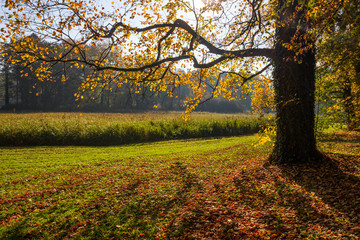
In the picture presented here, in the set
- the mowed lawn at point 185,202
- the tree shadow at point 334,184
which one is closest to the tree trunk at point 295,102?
the tree shadow at point 334,184

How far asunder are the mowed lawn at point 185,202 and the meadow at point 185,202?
19mm

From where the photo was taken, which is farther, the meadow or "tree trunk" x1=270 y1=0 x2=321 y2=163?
"tree trunk" x1=270 y1=0 x2=321 y2=163

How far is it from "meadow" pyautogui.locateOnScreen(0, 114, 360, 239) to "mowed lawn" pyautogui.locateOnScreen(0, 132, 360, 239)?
2 cm

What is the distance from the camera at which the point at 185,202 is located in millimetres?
5891

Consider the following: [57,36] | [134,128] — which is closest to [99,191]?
[57,36]

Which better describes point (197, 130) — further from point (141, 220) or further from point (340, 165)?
point (141, 220)

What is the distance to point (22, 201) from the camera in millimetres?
6062

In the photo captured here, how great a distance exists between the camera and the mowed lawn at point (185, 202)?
14.7ft

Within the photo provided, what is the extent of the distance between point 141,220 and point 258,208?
8.51 feet

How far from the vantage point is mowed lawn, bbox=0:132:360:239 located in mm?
4484

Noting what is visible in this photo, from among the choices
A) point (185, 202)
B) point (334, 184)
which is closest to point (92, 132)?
point (185, 202)

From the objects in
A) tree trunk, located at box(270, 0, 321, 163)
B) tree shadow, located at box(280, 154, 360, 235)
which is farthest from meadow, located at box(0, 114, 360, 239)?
tree trunk, located at box(270, 0, 321, 163)

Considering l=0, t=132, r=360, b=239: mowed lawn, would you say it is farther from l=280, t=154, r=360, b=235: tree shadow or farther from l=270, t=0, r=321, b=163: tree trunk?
l=270, t=0, r=321, b=163: tree trunk

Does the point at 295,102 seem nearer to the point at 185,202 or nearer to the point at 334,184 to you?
the point at 334,184
